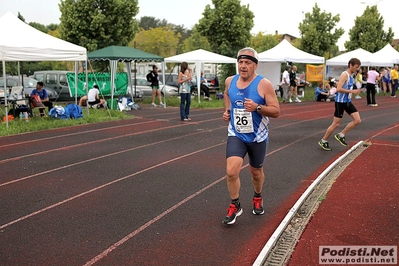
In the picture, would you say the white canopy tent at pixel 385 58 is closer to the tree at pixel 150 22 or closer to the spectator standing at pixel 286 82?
the spectator standing at pixel 286 82

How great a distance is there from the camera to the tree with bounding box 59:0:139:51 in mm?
22969

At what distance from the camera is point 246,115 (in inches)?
191

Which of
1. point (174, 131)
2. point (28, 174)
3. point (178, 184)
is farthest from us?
point (174, 131)

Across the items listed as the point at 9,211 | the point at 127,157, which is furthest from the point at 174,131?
the point at 9,211

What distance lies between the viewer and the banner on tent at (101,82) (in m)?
20.1

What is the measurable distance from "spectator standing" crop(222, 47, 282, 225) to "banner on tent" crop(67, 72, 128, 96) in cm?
1507

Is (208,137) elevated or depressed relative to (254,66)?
depressed

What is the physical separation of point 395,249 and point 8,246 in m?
3.82

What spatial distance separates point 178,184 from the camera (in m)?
6.83

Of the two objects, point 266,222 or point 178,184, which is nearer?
point 266,222

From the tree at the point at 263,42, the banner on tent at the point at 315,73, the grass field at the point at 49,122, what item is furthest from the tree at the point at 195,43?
the grass field at the point at 49,122

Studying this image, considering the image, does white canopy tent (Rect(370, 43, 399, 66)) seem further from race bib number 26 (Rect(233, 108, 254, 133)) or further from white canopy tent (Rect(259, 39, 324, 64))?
race bib number 26 (Rect(233, 108, 254, 133))

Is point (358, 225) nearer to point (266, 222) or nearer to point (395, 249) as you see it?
point (395, 249)

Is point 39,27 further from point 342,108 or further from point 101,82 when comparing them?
point 342,108
